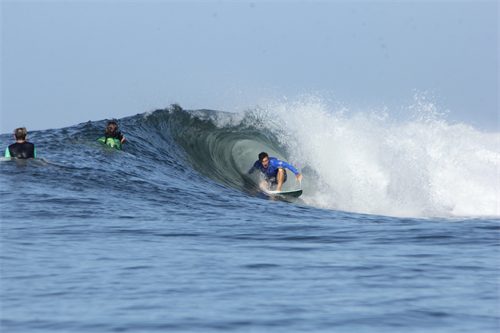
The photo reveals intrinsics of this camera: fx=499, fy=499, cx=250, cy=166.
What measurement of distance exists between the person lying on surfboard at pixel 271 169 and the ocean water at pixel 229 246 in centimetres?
59

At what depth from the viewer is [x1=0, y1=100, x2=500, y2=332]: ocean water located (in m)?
3.71

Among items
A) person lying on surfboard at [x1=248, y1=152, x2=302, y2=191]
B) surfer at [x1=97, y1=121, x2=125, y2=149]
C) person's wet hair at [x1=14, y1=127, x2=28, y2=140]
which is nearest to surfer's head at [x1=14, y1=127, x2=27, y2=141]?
person's wet hair at [x1=14, y1=127, x2=28, y2=140]

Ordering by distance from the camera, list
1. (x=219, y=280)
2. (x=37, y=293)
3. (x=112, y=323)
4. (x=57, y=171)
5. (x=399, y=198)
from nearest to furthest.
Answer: (x=112, y=323)
(x=37, y=293)
(x=219, y=280)
(x=57, y=171)
(x=399, y=198)

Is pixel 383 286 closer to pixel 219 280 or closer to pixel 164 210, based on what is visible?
pixel 219 280

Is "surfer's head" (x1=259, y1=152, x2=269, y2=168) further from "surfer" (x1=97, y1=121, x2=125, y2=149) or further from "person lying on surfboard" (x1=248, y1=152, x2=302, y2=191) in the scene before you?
"surfer" (x1=97, y1=121, x2=125, y2=149)

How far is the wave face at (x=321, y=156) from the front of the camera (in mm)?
11852

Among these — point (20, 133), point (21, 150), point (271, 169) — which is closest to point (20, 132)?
point (20, 133)

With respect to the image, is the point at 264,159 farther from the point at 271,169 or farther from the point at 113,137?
the point at 113,137

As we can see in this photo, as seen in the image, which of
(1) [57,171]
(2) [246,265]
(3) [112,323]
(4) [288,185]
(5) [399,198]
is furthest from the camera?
(4) [288,185]

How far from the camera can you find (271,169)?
488 inches

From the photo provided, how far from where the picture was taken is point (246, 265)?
507 centimetres

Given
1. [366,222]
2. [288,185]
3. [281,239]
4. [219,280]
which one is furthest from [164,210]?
[288,185]

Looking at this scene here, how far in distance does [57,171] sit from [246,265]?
6.15m

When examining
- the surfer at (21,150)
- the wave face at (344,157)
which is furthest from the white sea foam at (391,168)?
the surfer at (21,150)
